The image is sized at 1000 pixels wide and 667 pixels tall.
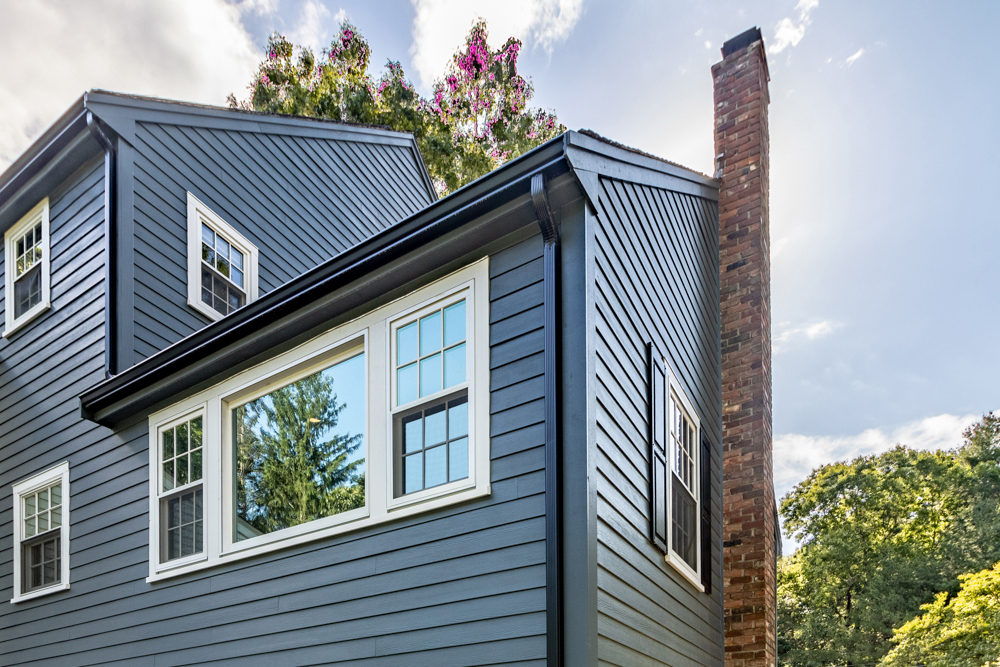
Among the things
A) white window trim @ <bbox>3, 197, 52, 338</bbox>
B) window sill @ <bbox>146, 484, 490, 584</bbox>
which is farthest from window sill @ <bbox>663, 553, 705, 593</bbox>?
white window trim @ <bbox>3, 197, 52, 338</bbox>

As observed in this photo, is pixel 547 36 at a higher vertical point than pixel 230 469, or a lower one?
higher

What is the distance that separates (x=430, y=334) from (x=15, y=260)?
24.8ft

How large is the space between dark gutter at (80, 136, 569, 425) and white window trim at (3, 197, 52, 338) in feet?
7.64

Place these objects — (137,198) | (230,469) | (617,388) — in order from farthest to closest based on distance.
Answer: (137,198), (230,469), (617,388)

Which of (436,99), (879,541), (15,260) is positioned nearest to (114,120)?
(15,260)

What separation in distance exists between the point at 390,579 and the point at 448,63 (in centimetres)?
1869

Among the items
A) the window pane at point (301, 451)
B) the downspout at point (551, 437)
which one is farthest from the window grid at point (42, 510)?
the downspout at point (551, 437)

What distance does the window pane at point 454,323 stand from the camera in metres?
5.19

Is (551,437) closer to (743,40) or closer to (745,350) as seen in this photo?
(745,350)

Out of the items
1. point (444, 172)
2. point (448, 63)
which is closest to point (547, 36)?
point (448, 63)

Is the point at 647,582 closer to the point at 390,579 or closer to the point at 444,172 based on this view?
the point at 390,579

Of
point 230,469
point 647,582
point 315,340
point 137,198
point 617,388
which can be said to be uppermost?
point 137,198

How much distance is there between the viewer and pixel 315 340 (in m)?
6.03

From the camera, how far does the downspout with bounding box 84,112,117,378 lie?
8266 mm
